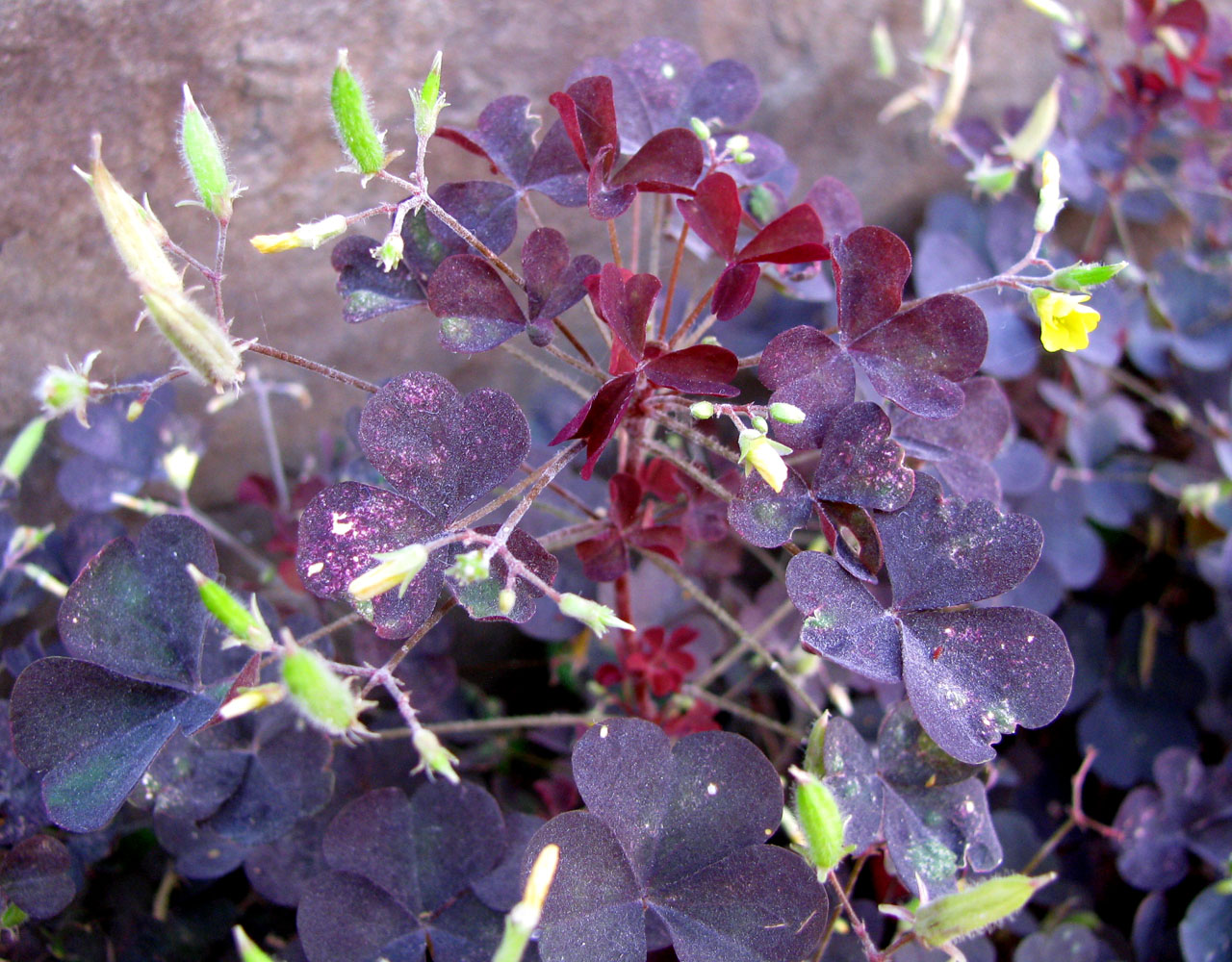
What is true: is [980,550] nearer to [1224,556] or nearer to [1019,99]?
[1224,556]

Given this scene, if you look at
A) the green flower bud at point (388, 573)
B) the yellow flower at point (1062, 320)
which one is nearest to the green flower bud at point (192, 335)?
the green flower bud at point (388, 573)

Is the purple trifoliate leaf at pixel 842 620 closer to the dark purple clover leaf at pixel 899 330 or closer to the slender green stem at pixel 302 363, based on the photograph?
the dark purple clover leaf at pixel 899 330

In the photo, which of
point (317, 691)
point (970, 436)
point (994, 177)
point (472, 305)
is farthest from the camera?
point (994, 177)

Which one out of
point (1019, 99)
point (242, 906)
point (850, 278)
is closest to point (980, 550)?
point (850, 278)

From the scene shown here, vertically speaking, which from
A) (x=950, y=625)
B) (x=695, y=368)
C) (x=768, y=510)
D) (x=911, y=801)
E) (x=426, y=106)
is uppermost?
(x=426, y=106)

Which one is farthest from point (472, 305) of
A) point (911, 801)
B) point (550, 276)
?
point (911, 801)

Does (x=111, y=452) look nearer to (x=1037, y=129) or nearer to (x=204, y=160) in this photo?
(x=204, y=160)

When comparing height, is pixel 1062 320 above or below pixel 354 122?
below
